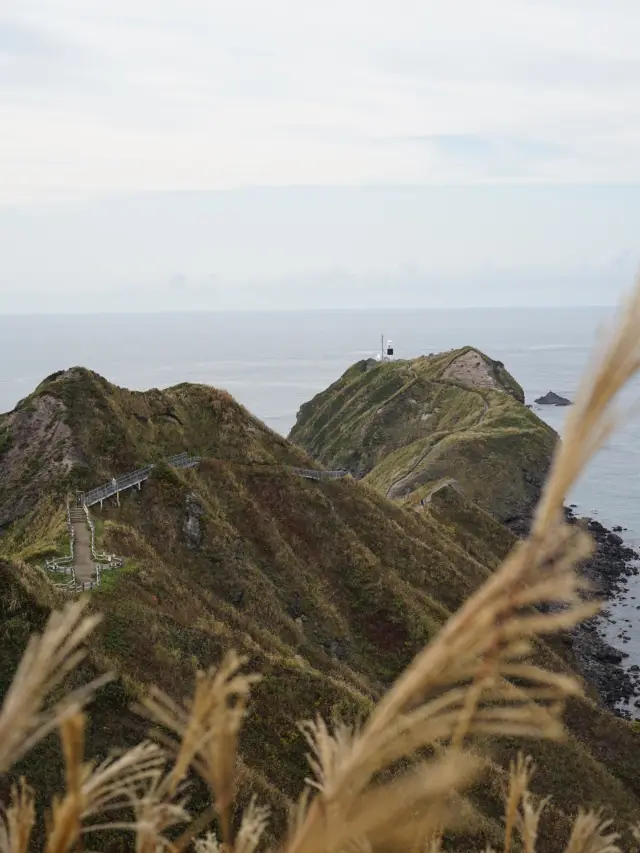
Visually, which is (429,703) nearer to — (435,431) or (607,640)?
(607,640)

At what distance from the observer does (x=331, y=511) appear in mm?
48219

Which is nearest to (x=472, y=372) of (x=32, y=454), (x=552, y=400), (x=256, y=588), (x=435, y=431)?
(x=435, y=431)

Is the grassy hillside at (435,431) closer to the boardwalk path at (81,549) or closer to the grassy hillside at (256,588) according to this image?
the grassy hillside at (256,588)

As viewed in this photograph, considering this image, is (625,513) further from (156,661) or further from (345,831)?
(345,831)

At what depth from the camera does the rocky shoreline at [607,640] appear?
55.2 meters

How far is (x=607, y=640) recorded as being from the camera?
66.1 metres

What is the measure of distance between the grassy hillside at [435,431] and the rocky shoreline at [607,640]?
12.2m

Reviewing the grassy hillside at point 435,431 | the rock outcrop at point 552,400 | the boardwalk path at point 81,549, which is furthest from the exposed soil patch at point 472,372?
the boardwalk path at point 81,549

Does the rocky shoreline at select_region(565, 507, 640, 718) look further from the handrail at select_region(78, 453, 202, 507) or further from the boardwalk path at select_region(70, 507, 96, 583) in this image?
the boardwalk path at select_region(70, 507, 96, 583)

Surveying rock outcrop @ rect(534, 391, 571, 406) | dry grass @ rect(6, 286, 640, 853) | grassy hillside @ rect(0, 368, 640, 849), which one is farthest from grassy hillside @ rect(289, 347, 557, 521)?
dry grass @ rect(6, 286, 640, 853)

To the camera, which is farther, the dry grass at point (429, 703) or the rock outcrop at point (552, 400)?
the rock outcrop at point (552, 400)

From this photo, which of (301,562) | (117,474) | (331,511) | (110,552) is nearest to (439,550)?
(331,511)

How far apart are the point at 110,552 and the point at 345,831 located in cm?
3135

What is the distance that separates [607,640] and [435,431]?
62967mm
